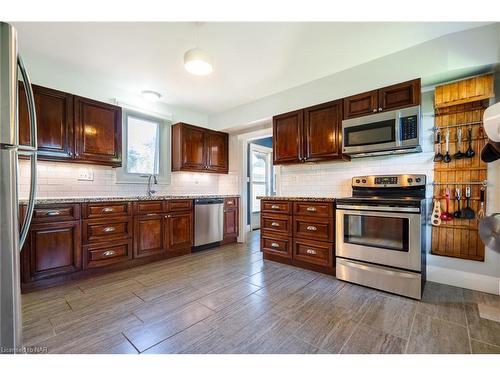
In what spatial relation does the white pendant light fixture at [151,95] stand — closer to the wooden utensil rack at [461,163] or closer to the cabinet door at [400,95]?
the cabinet door at [400,95]

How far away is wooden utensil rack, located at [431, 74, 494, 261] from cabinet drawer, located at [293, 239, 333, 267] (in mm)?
1071

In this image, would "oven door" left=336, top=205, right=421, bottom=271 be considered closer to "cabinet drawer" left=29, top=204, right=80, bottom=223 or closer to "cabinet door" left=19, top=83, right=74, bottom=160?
"cabinet drawer" left=29, top=204, right=80, bottom=223

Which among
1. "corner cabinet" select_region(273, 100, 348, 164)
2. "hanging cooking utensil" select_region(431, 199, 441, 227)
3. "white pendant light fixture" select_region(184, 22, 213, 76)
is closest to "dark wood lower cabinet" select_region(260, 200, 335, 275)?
"corner cabinet" select_region(273, 100, 348, 164)

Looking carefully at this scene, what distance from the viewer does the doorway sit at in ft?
18.0

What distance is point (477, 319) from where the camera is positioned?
1.64 metres

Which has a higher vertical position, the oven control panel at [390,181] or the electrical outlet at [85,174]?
the electrical outlet at [85,174]

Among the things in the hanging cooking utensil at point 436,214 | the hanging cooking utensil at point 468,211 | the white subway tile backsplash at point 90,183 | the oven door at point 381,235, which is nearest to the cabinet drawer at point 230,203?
the white subway tile backsplash at point 90,183

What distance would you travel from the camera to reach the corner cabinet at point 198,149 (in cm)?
371

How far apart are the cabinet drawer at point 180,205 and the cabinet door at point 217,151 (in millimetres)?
896

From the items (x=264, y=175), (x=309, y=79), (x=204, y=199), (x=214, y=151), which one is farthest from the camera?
(x=264, y=175)

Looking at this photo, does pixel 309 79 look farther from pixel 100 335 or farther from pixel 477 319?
pixel 100 335

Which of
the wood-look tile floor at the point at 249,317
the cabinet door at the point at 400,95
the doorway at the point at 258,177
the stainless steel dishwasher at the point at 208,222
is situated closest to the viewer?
the wood-look tile floor at the point at 249,317

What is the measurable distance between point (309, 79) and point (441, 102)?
1513 mm
